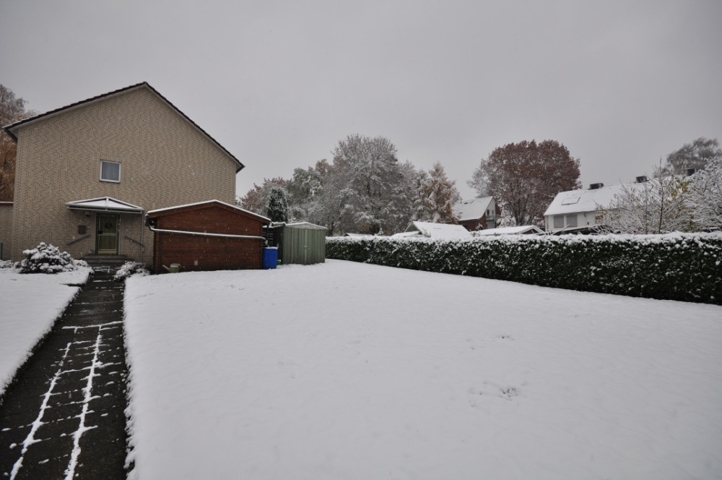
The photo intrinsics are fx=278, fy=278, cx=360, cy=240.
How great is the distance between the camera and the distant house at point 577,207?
3042 centimetres

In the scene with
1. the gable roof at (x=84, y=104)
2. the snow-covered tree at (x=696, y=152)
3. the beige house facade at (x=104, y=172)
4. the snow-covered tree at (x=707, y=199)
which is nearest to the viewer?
the snow-covered tree at (x=707, y=199)

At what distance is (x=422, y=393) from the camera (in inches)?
121

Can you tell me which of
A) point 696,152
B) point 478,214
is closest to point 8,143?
point 478,214

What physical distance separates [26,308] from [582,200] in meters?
42.0

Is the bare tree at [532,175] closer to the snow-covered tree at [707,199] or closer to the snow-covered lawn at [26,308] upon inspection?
the snow-covered tree at [707,199]

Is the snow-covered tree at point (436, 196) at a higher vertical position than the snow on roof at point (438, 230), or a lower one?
higher

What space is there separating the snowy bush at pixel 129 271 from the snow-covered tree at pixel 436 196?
30.8 m

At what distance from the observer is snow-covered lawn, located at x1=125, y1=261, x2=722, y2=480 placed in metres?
2.18

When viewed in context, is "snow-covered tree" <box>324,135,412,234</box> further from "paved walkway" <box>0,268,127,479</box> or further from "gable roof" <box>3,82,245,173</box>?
"paved walkway" <box>0,268,127,479</box>

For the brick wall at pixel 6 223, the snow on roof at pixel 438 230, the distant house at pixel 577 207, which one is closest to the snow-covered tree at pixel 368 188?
the snow on roof at pixel 438 230

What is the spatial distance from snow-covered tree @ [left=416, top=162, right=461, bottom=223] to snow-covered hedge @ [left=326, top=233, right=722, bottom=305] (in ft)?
77.3

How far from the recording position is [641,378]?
3.46 metres

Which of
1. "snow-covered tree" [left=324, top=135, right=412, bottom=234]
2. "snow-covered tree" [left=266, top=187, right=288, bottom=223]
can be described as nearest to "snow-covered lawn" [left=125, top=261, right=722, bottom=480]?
"snow-covered tree" [left=266, top=187, right=288, bottom=223]

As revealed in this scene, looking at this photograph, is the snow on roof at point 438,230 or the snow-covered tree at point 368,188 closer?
the snow on roof at point 438,230
